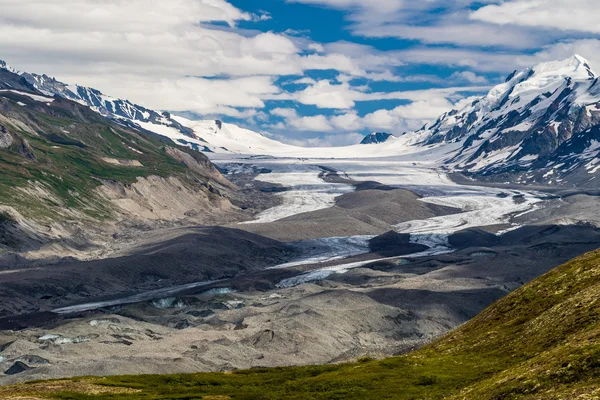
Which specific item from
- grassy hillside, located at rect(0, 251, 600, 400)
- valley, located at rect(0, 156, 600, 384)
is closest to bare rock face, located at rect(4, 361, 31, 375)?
valley, located at rect(0, 156, 600, 384)

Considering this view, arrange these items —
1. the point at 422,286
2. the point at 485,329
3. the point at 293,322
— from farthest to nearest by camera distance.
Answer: the point at 422,286
the point at 293,322
the point at 485,329

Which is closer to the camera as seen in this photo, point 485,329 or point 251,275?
point 485,329

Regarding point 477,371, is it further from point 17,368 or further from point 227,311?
point 227,311

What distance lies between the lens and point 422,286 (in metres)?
158

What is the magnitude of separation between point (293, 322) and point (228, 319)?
17497mm

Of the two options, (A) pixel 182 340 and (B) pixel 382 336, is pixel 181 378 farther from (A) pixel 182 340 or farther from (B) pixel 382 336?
(B) pixel 382 336

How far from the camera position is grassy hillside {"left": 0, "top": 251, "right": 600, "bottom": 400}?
4272cm

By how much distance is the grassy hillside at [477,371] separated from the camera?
42719 mm

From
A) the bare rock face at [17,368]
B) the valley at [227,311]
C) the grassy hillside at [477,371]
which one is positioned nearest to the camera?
the grassy hillside at [477,371]

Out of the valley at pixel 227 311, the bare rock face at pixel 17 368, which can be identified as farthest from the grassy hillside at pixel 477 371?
the bare rock face at pixel 17 368

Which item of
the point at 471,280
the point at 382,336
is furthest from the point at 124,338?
the point at 471,280

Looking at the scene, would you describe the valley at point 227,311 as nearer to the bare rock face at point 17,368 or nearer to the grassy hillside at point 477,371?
the bare rock face at point 17,368

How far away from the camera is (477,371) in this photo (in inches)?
2114

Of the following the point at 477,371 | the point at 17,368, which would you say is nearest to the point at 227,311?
the point at 17,368
